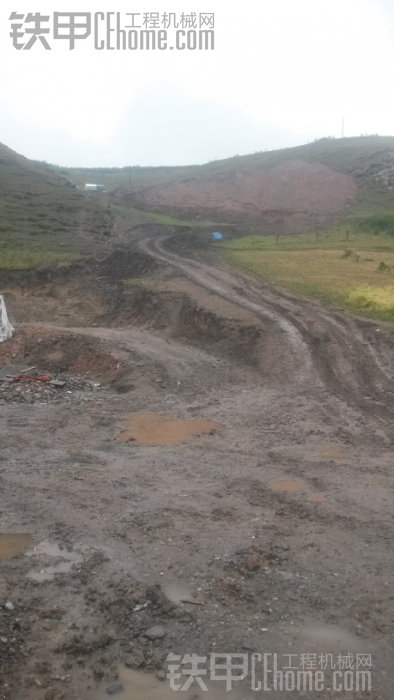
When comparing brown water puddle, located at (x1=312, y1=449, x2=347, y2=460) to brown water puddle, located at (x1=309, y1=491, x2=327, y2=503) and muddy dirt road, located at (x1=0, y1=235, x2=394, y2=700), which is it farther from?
brown water puddle, located at (x1=309, y1=491, x2=327, y2=503)

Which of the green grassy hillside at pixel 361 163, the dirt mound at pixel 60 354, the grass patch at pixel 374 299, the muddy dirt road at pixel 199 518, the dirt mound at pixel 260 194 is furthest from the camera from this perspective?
the green grassy hillside at pixel 361 163

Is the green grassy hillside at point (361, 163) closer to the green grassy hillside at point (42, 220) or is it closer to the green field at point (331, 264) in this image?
the green field at point (331, 264)

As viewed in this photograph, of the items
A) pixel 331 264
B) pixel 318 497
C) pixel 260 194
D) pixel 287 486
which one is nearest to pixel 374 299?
pixel 331 264

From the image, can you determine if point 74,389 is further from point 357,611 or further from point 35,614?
point 357,611

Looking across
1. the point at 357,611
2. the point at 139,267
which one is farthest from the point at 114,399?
the point at 139,267

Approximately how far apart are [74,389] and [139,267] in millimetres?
12775

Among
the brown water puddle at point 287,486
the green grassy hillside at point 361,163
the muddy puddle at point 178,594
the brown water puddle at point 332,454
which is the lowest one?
the brown water puddle at point 287,486

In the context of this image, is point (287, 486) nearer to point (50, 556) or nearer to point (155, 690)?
point (50, 556)

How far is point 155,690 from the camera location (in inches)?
176

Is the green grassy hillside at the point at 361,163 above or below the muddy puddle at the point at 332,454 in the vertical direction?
above

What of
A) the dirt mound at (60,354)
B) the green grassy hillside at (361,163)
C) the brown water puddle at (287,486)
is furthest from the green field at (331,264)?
the brown water puddle at (287,486)

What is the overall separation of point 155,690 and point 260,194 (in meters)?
48.9

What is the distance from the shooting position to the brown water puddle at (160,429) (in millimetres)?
9734

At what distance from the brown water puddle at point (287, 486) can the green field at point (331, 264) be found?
9.47 meters
